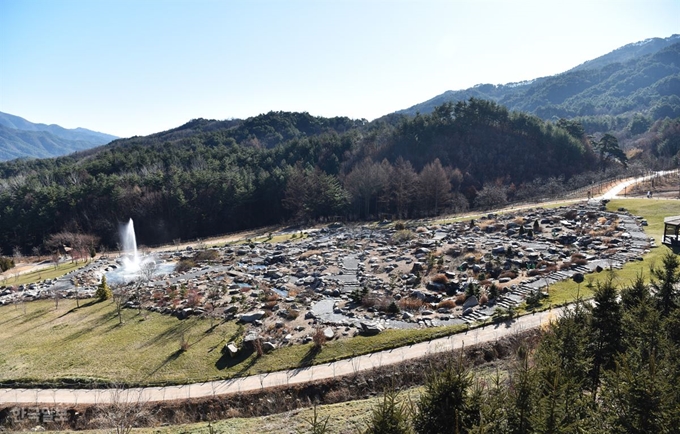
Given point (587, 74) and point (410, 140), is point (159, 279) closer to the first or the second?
point (410, 140)

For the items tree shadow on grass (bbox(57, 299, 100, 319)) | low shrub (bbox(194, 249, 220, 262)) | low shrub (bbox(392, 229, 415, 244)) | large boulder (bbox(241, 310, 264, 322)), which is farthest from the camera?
low shrub (bbox(392, 229, 415, 244))

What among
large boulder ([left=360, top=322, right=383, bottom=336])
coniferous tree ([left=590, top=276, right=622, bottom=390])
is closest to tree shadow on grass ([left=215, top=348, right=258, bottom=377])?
large boulder ([left=360, top=322, right=383, bottom=336])

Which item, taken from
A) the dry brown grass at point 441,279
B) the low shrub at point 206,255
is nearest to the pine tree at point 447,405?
the dry brown grass at point 441,279

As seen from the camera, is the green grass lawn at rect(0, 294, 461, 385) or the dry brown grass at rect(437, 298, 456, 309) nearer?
the green grass lawn at rect(0, 294, 461, 385)

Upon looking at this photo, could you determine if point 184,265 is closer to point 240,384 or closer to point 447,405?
point 240,384

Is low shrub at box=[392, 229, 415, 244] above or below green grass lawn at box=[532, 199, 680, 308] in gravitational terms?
above

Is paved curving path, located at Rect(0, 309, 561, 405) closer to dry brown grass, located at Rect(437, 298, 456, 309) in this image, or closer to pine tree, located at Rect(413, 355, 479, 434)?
dry brown grass, located at Rect(437, 298, 456, 309)
